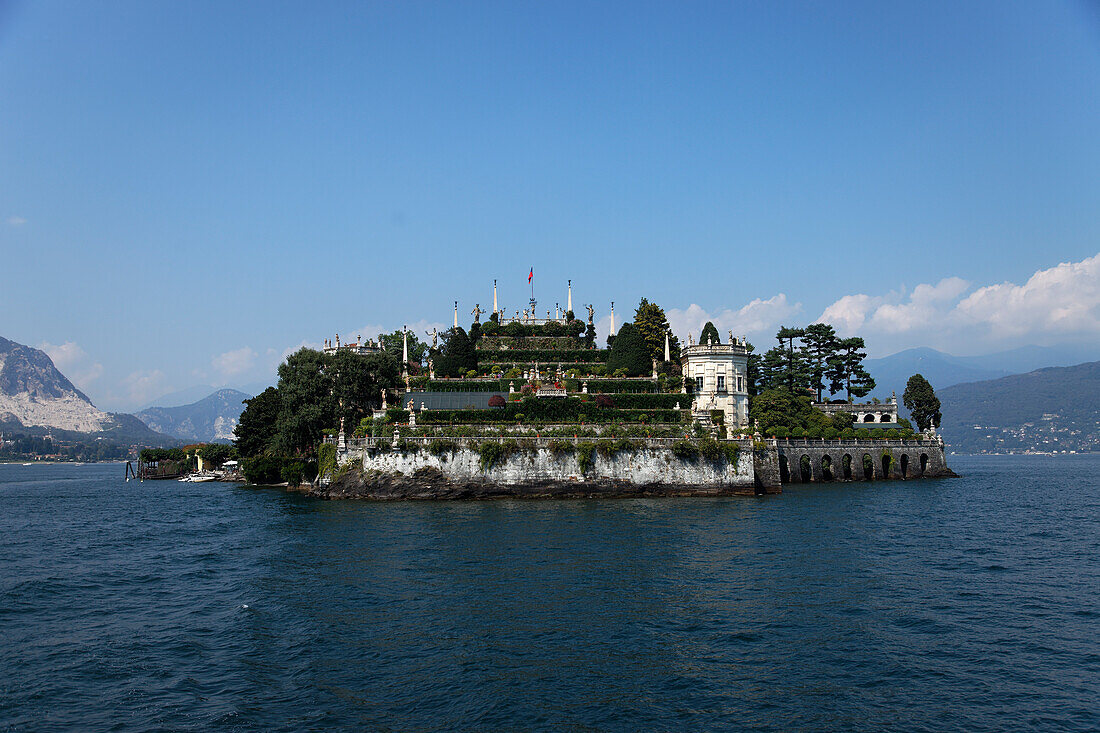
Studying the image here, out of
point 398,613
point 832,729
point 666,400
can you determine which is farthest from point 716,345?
point 832,729

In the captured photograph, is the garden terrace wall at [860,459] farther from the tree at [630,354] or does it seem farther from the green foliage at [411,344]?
the green foliage at [411,344]

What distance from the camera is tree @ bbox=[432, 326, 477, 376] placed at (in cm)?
9575

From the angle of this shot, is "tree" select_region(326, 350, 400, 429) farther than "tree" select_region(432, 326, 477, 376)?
No

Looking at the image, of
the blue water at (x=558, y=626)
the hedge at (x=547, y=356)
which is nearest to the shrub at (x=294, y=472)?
the blue water at (x=558, y=626)

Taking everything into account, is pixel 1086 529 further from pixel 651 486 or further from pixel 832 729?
pixel 832 729

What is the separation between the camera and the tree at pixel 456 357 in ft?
314

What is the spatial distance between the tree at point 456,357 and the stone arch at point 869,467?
1946 inches

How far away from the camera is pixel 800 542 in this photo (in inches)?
1732

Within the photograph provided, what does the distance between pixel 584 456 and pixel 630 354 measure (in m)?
28.0

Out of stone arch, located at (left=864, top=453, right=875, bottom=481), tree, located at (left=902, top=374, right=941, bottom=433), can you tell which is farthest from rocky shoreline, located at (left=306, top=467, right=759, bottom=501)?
tree, located at (left=902, top=374, right=941, bottom=433)

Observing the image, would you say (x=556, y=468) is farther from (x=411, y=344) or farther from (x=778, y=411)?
(x=411, y=344)

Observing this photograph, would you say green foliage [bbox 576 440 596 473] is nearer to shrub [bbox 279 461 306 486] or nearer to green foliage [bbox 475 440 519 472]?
green foliage [bbox 475 440 519 472]

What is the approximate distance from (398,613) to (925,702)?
18.5m

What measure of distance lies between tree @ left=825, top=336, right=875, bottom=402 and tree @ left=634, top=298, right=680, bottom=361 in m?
22.8
